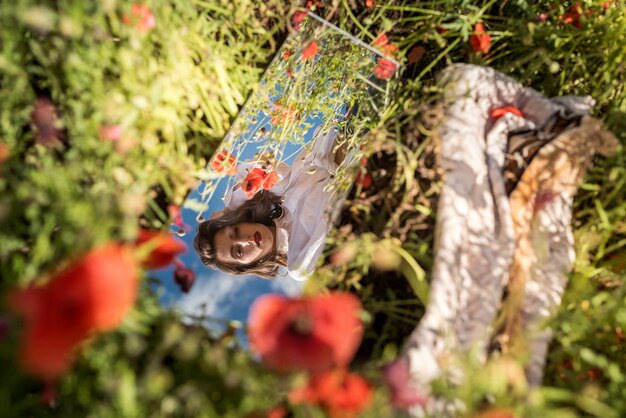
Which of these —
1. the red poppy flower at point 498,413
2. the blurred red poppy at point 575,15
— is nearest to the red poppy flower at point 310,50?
the blurred red poppy at point 575,15

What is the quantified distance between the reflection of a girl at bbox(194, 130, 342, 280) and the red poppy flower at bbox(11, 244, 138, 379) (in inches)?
30.8

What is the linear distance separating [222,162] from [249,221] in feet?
1.06

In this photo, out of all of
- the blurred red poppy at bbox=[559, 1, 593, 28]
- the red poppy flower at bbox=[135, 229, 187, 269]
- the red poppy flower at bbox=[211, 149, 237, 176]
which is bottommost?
the red poppy flower at bbox=[211, 149, 237, 176]

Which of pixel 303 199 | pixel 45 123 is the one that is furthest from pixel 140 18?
pixel 303 199

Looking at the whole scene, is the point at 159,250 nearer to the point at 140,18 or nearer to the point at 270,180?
the point at 140,18

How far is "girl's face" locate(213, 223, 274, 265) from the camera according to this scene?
146 centimetres

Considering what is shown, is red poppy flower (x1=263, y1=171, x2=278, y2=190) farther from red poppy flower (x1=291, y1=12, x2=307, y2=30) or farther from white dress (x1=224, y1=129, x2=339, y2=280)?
red poppy flower (x1=291, y1=12, x2=307, y2=30)

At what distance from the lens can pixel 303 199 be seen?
5.46ft

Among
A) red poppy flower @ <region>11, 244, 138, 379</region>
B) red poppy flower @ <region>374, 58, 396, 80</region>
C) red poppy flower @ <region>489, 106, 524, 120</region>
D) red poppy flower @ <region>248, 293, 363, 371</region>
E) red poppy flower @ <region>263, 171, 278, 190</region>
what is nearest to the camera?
red poppy flower @ <region>11, 244, 138, 379</region>

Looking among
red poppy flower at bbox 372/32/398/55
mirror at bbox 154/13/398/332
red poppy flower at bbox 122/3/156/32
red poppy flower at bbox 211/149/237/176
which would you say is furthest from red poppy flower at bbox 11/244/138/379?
red poppy flower at bbox 372/32/398/55

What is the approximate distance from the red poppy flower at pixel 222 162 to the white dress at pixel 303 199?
9 cm

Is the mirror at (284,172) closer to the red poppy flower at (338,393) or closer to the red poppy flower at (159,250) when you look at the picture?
the red poppy flower at (159,250)

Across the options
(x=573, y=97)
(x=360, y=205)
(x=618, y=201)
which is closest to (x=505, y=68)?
(x=573, y=97)

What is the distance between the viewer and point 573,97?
4.12 ft
